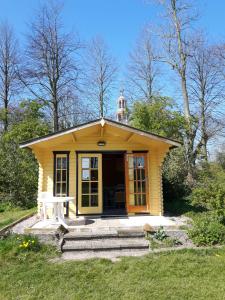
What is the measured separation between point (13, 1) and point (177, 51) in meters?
9.47

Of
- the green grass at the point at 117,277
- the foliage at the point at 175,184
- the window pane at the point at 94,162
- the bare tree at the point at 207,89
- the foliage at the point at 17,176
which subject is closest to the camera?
the green grass at the point at 117,277

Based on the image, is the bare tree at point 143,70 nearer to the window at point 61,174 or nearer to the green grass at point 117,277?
the window at point 61,174

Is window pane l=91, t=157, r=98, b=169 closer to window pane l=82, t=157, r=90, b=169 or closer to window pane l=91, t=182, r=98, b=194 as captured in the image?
window pane l=82, t=157, r=90, b=169

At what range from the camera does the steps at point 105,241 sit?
5930 millimetres

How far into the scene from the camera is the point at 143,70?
73.5 ft

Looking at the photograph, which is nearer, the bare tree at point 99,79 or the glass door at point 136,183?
the glass door at point 136,183

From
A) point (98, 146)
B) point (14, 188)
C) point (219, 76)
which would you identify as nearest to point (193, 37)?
point (219, 76)

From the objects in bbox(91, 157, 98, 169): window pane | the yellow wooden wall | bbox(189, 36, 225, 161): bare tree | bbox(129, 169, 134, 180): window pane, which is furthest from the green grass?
bbox(189, 36, 225, 161): bare tree

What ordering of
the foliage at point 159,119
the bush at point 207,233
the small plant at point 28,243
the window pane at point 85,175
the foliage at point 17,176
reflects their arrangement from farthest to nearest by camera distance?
1. the foliage at point 159,119
2. the foliage at point 17,176
3. the window pane at point 85,175
4. the bush at point 207,233
5. the small plant at point 28,243

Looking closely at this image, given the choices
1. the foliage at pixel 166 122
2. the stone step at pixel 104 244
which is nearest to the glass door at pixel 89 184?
the stone step at pixel 104 244

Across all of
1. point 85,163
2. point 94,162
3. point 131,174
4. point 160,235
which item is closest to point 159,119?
point 131,174

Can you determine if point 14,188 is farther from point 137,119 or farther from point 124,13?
point 124,13

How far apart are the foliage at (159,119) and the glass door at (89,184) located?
735 cm

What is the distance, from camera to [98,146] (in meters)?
9.38
